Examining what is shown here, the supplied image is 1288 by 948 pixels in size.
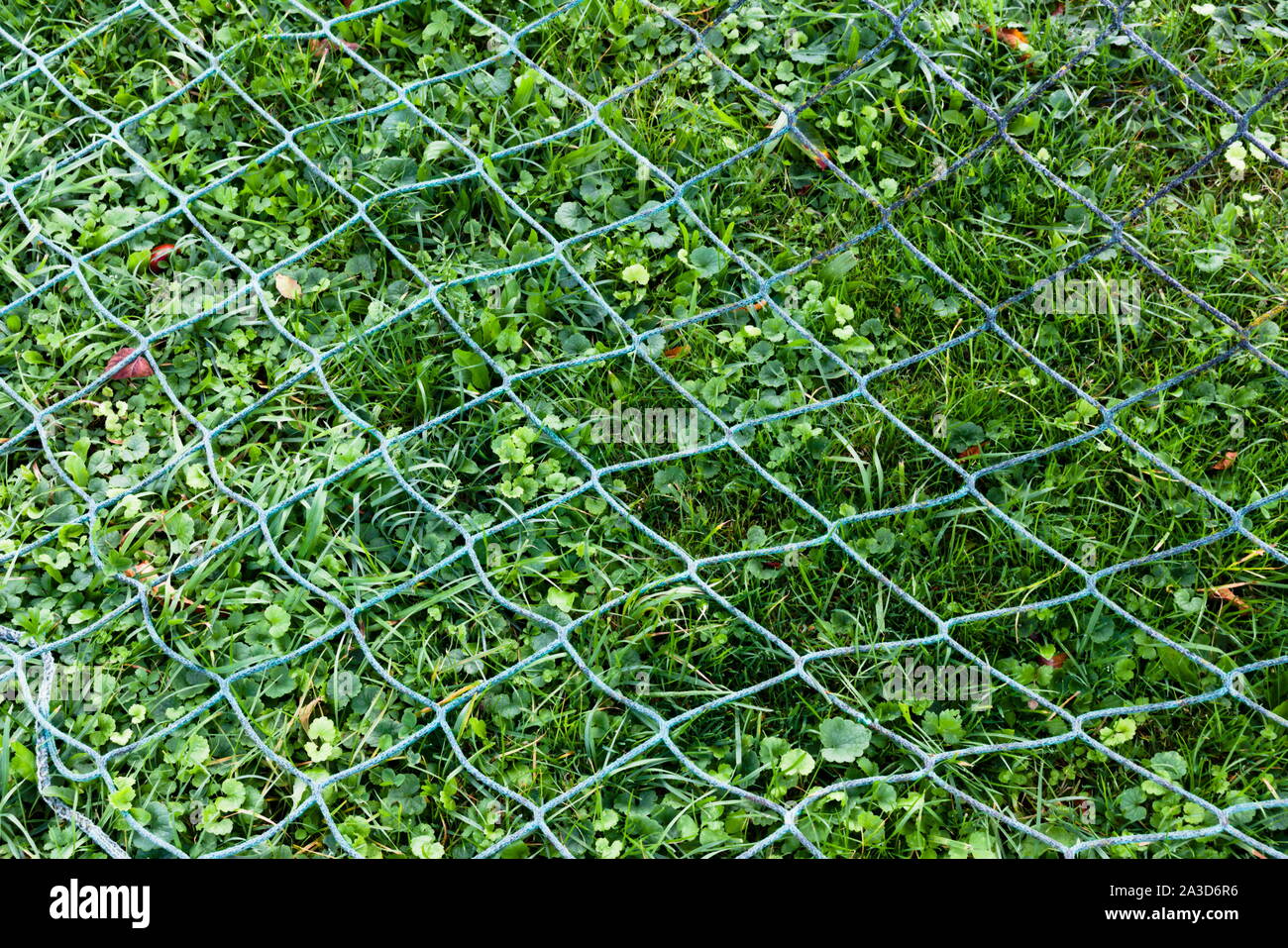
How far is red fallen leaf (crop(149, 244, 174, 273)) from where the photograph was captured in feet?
7.43

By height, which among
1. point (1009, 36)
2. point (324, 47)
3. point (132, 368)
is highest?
point (1009, 36)

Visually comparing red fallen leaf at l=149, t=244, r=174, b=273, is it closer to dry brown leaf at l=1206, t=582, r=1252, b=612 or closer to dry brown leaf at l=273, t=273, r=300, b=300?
dry brown leaf at l=273, t=273, r=300, b=300

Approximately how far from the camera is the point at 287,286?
2.22 metres

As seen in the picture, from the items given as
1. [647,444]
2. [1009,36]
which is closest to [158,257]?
[647,444]

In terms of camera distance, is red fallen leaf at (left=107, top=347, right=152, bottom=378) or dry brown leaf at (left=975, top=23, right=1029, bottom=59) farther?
dry brown leaf at (left=975, top=23, right=1029, bottom=59)

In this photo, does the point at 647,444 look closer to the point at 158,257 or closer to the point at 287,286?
Result: the point at 287,286

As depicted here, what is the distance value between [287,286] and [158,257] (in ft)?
0.90

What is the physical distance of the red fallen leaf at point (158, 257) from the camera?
7.43 ft

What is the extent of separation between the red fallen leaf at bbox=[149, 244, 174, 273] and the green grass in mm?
28

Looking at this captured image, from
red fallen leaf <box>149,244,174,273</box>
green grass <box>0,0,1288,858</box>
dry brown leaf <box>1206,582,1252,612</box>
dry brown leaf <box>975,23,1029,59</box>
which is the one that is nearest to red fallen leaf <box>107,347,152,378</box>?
green grass <box>0,0,1288,858</box>

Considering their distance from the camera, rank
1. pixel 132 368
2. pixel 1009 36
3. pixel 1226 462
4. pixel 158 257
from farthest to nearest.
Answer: pixel 1009 36 → pixel 158 257 → pixel 132 368 → pixel 1226 462

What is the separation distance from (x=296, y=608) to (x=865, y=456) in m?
0.97

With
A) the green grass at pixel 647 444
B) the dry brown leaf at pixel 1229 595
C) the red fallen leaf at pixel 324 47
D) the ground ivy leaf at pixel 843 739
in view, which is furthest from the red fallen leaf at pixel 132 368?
the dry brown leaf at pixel 1229 595

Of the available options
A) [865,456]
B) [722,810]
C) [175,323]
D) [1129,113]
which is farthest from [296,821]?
[1129,113]
